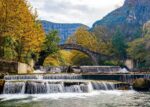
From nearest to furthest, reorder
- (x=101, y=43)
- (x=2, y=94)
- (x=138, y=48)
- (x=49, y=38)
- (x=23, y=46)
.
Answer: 1. (x=2, y=94)
2. (x=23, y=46)
3. (x=49, y=38)
4. (x=138, y=48)
5. (x=101, y=43)

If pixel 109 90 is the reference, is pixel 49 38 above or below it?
above

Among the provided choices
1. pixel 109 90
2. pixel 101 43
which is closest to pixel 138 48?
pixel 101 43

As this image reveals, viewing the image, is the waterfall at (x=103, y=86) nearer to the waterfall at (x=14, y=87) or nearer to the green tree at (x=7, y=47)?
the waterfall at (x=14, y=87)

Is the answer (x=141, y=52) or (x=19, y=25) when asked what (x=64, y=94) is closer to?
(x=19, y=25)

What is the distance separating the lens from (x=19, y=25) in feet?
193

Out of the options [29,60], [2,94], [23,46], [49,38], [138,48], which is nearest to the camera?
[2,94]

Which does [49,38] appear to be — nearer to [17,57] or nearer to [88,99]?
[17,57]

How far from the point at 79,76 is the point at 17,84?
1311 centimetres

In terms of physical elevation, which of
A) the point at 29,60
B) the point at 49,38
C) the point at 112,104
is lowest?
the point at 112,104

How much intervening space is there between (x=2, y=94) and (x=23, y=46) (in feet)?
71.0

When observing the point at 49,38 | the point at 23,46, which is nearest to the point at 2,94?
the point at 23,46

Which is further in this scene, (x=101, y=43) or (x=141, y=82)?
(x=101, y=43)

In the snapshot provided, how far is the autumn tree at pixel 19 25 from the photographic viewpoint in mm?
57938

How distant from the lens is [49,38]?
81750 millimetres
